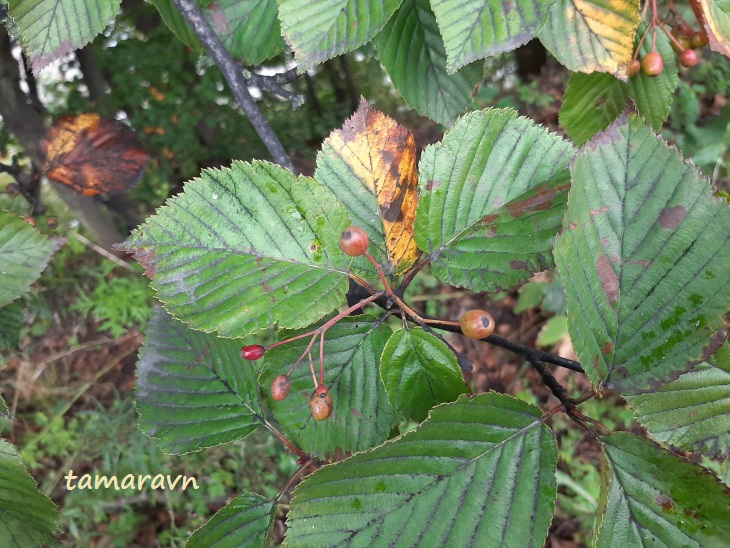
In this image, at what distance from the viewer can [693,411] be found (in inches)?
26.1

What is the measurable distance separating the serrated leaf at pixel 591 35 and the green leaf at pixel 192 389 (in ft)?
2.77

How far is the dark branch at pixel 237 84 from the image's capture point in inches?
33.8

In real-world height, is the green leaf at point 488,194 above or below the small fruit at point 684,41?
above

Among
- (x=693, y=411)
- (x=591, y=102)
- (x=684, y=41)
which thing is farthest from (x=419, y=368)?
(x=684, y=41)

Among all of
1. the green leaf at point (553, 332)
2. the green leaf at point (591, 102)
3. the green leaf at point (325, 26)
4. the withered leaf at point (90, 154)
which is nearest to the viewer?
the green leaf at point (325, 26)

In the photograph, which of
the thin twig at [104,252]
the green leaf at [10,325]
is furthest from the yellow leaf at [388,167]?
the thin twig at [104,252]

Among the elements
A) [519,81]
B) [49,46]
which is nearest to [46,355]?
[49,46]

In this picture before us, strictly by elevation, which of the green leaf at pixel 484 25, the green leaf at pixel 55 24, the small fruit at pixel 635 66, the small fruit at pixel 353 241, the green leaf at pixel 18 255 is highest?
the green leaf at pixel 55 24

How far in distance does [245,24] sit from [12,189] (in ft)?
3.18

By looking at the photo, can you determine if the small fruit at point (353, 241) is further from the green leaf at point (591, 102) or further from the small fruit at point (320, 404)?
the green leaf at point (591, 102)

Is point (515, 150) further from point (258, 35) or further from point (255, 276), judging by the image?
point (258, 35)

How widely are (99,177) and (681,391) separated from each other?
5.25ft

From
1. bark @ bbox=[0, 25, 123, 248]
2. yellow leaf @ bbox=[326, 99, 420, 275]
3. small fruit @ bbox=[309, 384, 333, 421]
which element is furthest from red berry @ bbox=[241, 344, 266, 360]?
bark @ bbox=[0, 25, 123, 248]

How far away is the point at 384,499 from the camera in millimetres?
607
